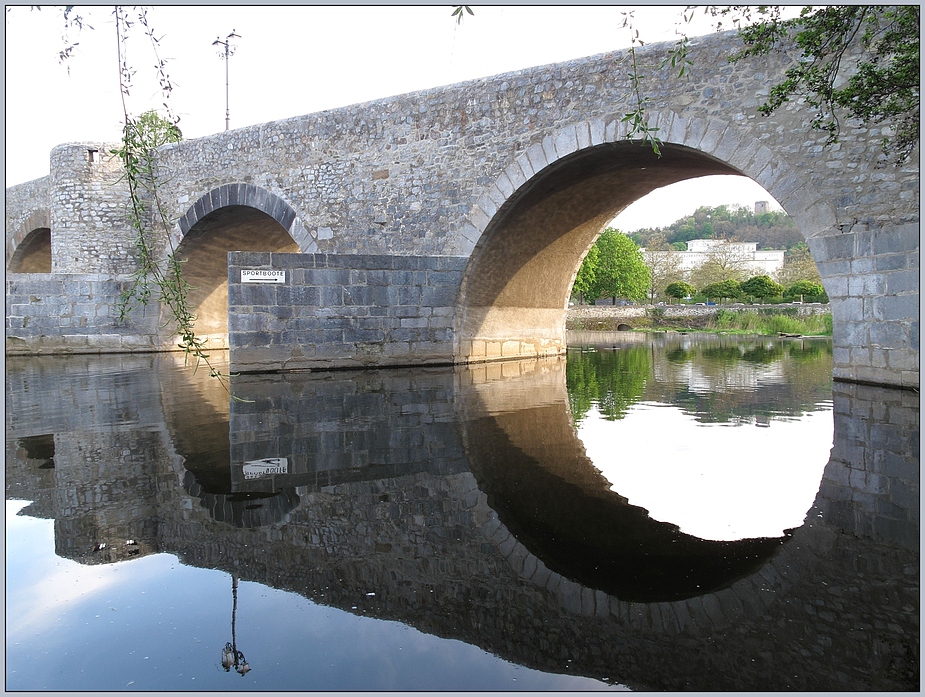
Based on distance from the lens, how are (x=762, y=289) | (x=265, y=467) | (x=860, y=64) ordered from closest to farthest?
(x=265, y=467)
(x=860, y=64)
(x=762, y=289)

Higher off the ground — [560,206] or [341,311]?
[560,206]

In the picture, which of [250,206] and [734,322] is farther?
[734,322]

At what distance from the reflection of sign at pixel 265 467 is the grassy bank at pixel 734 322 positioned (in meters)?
28.6

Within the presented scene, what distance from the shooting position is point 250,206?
15.3m

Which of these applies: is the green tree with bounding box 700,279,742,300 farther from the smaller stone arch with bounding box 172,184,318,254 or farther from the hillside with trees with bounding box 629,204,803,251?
the hillside with trees with bounding box 629,204,803,251

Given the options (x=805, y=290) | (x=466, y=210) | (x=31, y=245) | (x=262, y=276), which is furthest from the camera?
(x=805, y=290)

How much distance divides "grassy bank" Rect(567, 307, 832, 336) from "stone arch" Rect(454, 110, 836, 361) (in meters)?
18.3

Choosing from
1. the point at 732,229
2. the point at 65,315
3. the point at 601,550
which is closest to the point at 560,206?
the point at 601,550

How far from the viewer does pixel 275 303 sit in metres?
11.1

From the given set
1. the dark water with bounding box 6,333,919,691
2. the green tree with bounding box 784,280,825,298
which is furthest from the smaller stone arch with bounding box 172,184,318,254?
the green tree with bounding box 784,280,825,298

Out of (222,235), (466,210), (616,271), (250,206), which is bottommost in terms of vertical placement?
(466,210)

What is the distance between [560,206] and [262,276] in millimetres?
5578

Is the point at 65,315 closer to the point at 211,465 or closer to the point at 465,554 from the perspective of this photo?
the point at 211,465

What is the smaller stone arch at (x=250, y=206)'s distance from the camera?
14.2 meters
